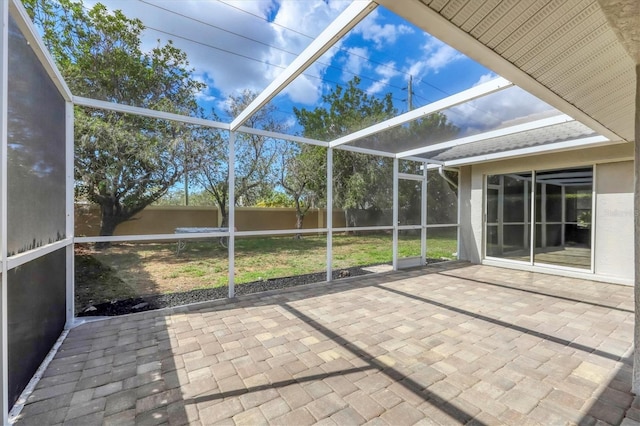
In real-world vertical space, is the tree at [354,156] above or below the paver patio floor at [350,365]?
above

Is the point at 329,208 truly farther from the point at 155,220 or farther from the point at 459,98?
the point at 155,220

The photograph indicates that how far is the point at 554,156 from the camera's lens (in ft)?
19.5

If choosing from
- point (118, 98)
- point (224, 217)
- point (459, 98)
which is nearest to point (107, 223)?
point (224, 217)

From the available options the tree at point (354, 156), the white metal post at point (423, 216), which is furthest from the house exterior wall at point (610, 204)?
the tree at point (354, 156)

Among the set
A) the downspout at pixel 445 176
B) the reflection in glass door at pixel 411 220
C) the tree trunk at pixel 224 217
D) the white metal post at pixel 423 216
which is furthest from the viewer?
the downspout at pixel 445 176

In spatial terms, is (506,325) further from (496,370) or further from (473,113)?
(473,113)

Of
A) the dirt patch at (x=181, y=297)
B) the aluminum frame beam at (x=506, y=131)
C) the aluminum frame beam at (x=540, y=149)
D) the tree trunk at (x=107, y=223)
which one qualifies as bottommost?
the dirt patch at (x=181, y=297)

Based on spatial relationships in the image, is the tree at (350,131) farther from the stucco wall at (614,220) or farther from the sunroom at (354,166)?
the stucco wall at (614,220)

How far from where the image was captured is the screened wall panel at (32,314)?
1964 mm

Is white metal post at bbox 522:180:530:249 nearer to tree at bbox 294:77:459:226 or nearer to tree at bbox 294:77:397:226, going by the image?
tree at bbox 294:77:459:226

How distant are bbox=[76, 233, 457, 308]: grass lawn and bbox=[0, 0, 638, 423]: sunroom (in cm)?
6

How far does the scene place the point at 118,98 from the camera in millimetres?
7105

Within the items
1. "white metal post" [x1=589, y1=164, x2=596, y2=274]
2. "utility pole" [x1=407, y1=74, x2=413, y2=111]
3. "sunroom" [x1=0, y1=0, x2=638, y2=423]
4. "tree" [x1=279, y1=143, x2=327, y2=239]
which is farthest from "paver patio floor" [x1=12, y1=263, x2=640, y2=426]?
"utility pole" [x1=407, y1=74, x2=413, y2=111]

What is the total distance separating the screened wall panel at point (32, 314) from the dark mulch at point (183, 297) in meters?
0.87
